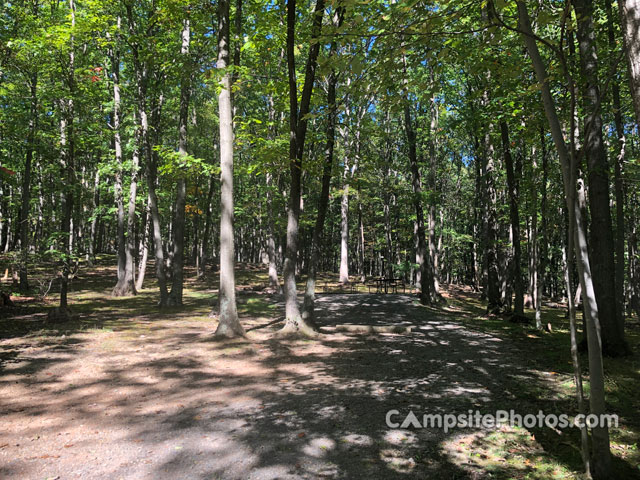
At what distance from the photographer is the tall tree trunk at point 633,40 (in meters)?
2.28

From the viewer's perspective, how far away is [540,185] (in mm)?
12594

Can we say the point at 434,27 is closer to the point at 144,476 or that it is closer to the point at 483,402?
the point at 483,402

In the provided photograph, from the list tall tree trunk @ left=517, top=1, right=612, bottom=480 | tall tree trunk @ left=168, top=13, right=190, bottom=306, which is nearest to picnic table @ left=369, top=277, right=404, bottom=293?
tall tree trunk @ left=168, top=13, right=190, bottom=306

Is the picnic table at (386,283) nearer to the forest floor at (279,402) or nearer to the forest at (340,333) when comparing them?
the forest at (340,333)

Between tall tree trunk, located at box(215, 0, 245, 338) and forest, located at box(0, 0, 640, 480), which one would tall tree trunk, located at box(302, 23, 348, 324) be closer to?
forest, located at box(0, 0, 640, 480)

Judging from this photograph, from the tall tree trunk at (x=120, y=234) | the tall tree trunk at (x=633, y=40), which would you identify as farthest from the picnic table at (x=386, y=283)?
the tall tree trunk at (x=633, y=40)

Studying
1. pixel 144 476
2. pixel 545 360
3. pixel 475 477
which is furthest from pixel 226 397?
pixel 545 360

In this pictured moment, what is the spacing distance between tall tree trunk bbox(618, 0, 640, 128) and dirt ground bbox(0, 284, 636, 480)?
3.09 meters

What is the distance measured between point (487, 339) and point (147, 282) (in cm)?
2147

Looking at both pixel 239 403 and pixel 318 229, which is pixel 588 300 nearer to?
pixel 239 403

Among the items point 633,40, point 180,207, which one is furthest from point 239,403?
point 180,207

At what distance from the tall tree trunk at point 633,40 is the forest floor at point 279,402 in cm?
305

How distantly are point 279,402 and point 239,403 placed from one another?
0.57 metres

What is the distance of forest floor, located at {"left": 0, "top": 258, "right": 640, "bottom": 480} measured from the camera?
3.52 metres
